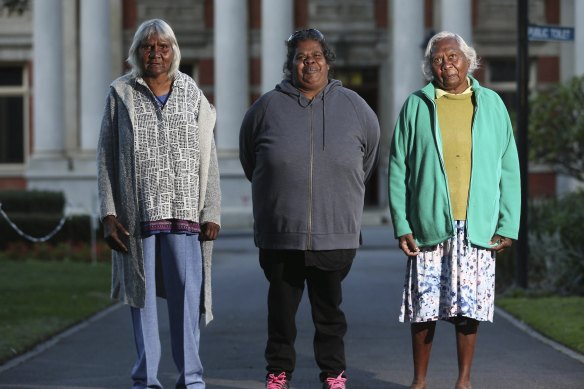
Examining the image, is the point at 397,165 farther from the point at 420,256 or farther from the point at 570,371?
the point at 570,371

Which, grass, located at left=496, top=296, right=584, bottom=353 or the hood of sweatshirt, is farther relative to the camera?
grass, located at left=496, top=296, right=584, bottom=353

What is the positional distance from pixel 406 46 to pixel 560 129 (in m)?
14.2

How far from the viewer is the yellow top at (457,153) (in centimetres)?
784

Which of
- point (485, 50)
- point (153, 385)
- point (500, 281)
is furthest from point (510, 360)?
point (485, 50)

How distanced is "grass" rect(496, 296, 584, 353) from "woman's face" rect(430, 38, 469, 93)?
11.0 feet

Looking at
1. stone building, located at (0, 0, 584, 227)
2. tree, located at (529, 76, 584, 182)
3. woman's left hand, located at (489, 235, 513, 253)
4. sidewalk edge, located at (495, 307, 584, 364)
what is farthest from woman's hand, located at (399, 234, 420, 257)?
stone building, located at (0, 0, 584, 227)

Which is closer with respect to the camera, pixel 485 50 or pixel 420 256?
pixel 420 256

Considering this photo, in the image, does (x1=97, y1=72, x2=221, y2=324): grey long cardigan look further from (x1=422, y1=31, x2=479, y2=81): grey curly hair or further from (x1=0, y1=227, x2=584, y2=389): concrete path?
(x1=0, y1=227, x2=584, y2=389): concrete path

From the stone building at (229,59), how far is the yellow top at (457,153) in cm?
2480

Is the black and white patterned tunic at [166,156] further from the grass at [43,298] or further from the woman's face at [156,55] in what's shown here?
the grass at [43,298]

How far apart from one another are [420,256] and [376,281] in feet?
33.1

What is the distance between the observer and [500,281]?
1669 centimetres

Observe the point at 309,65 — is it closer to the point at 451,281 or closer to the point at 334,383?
the point at 451,281

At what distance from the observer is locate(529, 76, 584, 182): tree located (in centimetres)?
1977
